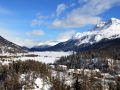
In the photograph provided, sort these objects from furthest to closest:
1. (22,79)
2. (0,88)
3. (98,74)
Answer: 1. (98,74)
2. (22,79)
3. (0,88)

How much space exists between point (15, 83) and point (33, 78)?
1391cm

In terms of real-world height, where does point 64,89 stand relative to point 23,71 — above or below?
below

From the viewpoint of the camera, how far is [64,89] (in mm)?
137500

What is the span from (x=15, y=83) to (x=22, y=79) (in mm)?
7701

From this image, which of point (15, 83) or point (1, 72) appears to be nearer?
point (15, 83)

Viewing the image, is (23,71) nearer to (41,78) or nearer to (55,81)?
(41,78)

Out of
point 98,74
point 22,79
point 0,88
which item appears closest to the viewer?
point 0,88

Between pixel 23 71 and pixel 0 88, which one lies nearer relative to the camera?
pixel 0 88

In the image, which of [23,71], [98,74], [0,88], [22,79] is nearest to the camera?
[0,88]

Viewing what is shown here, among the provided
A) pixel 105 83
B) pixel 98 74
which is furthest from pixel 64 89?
pixel 98 74

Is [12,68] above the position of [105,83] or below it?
above

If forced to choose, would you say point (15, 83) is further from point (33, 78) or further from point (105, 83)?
point (105, 83)

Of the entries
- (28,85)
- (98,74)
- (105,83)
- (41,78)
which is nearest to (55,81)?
(41,78)

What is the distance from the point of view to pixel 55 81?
150 metres
